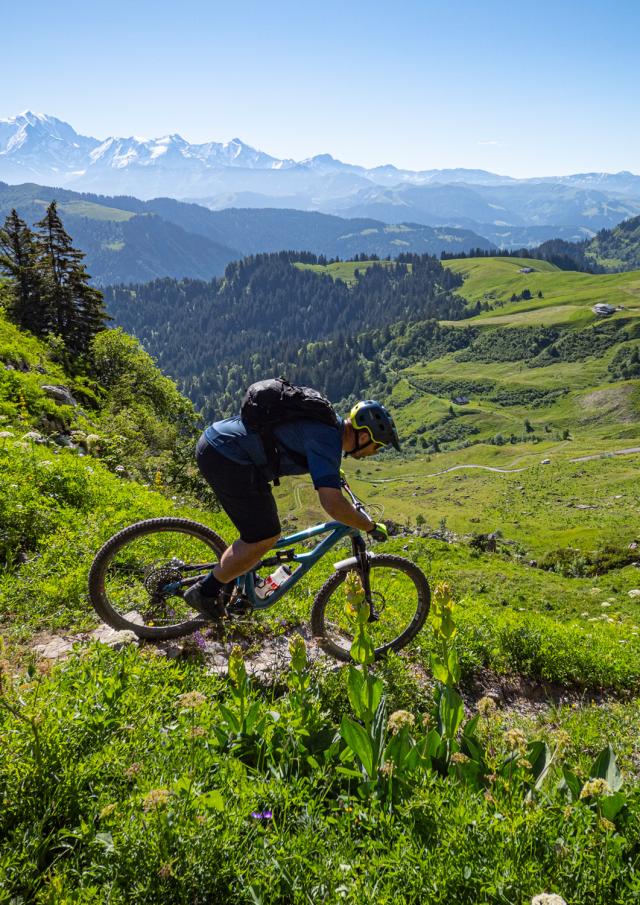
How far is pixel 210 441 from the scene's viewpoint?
5371 mm

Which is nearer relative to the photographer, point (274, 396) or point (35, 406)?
point (274, 396)

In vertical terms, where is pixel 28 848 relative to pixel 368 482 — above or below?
above

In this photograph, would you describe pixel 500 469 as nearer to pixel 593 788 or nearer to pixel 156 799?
pixel 593 788

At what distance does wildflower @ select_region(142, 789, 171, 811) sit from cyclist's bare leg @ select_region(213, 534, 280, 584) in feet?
9.29

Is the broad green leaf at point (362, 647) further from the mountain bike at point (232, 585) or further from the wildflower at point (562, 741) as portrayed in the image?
the mountain bike at point (232, 585)

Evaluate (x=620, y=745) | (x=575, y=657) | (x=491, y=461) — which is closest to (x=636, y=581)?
(x=575, y=657)

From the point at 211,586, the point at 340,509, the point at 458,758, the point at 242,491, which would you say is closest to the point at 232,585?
the point at 211,586

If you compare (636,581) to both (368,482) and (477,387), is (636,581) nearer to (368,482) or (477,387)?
(368,482)

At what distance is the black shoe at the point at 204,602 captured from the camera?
577 cm

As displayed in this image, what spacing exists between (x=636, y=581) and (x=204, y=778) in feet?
88.0

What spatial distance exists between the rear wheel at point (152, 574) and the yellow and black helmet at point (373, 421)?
237 centimetres

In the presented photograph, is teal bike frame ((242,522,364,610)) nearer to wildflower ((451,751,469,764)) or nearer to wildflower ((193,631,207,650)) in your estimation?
wildflower ((193,631,207,650))

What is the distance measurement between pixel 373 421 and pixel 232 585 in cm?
244

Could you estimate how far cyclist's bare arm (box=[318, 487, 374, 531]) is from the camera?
4.90 meters
